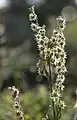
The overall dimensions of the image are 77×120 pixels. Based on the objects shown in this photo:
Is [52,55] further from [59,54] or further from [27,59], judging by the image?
[27,59]

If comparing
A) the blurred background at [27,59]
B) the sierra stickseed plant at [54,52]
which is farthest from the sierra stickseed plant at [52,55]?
the blurred background at [27,59]

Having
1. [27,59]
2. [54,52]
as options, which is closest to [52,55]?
[54,52]

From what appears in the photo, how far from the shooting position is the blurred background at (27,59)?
257 centimetres

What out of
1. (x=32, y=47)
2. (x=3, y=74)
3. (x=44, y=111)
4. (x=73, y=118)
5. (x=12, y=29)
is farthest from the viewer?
(x=12, y=29)

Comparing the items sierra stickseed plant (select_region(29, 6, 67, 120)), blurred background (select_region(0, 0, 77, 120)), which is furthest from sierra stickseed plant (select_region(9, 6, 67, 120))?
blurred background (select_region(0, 0, 77, 120))

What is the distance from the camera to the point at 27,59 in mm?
5066

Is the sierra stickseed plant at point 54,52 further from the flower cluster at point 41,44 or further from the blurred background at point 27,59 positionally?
the blurred background at point 27,59

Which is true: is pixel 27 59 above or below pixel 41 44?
above

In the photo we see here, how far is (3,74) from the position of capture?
16.5ft

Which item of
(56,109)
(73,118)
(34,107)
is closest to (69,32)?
(34,107)

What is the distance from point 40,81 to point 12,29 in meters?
3.39

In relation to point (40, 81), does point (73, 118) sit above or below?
below

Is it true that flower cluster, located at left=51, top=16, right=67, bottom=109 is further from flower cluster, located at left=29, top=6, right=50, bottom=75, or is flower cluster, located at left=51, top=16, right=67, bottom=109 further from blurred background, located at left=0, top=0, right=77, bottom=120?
blurred background, located at left=0, top=0, right=77, bottom=120

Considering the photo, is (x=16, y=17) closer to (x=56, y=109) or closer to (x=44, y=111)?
(x=44, y=111)
